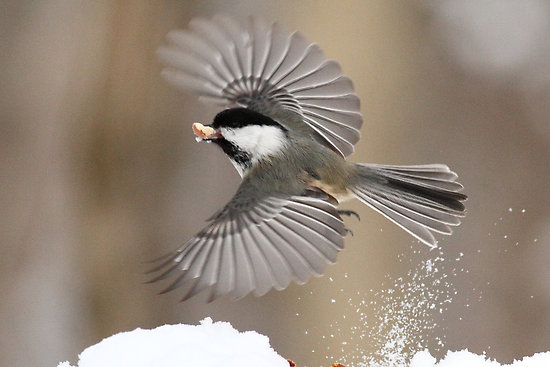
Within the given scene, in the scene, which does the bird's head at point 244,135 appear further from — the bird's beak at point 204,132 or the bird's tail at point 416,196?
the bird's tail at point 416,196

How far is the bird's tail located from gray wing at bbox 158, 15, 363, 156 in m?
0.09

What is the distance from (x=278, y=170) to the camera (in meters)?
1.29

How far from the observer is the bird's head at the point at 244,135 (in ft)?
4.11

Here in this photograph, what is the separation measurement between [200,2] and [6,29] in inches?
24.2

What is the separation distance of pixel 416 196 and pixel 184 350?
65 centimetres

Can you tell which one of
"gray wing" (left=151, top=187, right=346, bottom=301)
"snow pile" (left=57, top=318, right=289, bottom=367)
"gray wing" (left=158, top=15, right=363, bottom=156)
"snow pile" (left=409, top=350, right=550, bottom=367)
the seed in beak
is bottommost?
"snow pile" (left=57, top=318, right=289, bottom=367)

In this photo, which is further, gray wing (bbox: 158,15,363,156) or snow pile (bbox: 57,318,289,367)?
gray wing (bbox: 158,15,363,156)

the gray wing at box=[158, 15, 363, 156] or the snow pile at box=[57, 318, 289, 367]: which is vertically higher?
the gray wing at box=[158, 15, 363, 156]

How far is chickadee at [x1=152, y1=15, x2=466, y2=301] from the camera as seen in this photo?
117 centimetres

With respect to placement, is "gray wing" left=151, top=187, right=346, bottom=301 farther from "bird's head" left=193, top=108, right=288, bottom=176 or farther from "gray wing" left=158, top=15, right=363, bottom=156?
"gray wing" left=158, top=15, right=363, bottom=156

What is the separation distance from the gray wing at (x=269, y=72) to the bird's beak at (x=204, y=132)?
7.3 inches

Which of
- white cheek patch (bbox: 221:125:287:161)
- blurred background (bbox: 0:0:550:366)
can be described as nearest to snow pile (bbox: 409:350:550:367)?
white cheek patch (bbox: 221:125:287:161)

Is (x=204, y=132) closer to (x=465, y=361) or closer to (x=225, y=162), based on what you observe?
(x=465, y=361)

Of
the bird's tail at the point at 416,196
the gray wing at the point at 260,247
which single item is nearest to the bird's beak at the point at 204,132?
the gray wing at the point at 260,247
